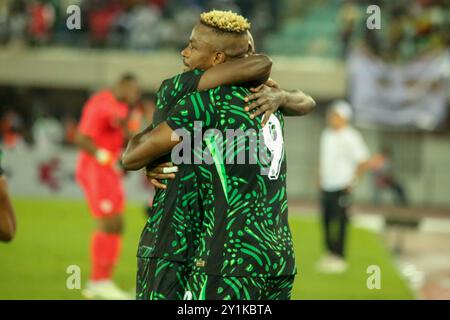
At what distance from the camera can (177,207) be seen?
4848 millimetres

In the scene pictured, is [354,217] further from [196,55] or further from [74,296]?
[196,55]

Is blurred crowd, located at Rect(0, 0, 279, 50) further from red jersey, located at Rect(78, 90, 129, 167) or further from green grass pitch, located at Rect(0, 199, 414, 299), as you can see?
red jersey, located at Rect(78, 90, 129, 167)


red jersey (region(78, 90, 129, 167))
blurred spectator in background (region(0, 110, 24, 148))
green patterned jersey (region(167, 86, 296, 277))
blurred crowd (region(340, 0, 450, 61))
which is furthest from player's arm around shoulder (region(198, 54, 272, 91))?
blurred crowd (region(340, 0, 450, 61))

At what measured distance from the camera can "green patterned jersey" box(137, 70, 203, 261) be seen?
4.83 m

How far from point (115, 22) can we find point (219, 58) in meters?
20.9

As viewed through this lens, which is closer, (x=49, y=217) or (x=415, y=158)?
(x=49, y=217)

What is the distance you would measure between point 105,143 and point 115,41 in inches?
584

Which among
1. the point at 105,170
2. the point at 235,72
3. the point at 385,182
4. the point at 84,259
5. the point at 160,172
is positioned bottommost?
the point at 160,172

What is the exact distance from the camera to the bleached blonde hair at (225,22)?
187 inches

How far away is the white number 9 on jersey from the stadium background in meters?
14.3

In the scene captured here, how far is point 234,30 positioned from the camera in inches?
187

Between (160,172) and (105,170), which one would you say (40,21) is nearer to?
(105,170)

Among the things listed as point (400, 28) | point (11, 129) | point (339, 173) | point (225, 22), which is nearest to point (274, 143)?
point (225, 22)
